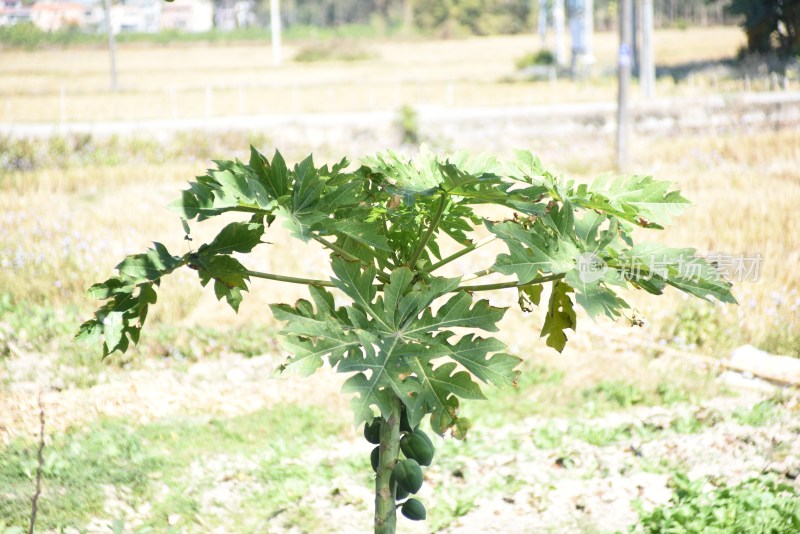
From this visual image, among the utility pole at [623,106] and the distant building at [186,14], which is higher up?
the distant building at [186,14]

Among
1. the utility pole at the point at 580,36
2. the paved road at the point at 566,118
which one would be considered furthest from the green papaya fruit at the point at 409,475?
the utility pole at the point at 580,36

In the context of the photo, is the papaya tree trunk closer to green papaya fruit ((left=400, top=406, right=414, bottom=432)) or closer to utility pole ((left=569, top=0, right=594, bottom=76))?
green papaya fruit ((left=400, top=406, right=414, bottom=432))

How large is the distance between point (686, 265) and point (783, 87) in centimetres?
1607

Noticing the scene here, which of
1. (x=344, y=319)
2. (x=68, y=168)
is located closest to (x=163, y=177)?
(x=68, y=168)

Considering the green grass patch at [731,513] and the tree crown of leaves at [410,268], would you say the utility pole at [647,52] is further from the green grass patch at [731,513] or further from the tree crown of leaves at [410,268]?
the tree crown of leaves at [410,268]

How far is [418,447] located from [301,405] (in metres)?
2.66

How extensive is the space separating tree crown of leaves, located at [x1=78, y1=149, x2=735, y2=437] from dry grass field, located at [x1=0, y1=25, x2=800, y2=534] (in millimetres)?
318

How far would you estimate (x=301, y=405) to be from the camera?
4457 millimetres

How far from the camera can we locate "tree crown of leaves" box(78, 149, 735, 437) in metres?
1.63

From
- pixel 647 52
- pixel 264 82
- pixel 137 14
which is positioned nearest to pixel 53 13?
pixel 137 14

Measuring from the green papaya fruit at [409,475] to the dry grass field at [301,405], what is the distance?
1.11 ft

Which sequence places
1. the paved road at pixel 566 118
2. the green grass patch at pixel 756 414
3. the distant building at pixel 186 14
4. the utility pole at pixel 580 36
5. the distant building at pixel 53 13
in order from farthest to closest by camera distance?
1. the utility pole at pixel 580 36
2. the paved road at pixel 566 118
3. the distant building at pixel 186 14
4. the distant building at pixel 53 13
5. the green grass patch at pixel 756 414

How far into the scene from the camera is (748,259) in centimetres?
333

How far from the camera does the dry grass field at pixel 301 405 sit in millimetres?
3334
